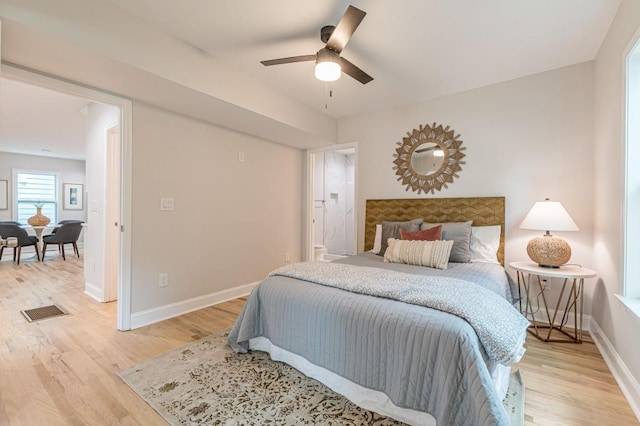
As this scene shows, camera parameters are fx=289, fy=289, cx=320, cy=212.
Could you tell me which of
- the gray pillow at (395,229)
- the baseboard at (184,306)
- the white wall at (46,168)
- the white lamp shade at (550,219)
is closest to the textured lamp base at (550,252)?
the white lamp shade at (550,219)

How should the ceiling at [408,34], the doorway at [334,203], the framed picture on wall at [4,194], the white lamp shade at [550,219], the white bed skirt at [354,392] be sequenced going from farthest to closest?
the framed picture on wall at [4,194] → the doorway at [334,203] → the white lamp shade at [550,219] → the ceiling at [408,34] → the white bed skirt at [354,392]

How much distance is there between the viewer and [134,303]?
2703 mm

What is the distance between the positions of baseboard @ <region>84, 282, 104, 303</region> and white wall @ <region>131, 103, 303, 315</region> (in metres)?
1.11

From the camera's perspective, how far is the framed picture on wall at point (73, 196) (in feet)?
24.6

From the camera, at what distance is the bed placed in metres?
→ 1.28

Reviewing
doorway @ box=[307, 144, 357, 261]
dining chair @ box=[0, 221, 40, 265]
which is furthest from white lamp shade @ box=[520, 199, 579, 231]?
dining chair @ box=[0, 221, 40, 265]

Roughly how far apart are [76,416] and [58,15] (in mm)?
2280

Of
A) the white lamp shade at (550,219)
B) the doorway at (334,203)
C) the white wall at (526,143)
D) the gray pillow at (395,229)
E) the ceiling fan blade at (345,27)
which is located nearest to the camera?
the ceiling fan blade at (345,27)

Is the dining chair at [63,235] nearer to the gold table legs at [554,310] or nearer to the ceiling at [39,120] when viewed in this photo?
the ceiling at [39,120]

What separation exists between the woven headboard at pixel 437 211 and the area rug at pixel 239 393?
1641mm

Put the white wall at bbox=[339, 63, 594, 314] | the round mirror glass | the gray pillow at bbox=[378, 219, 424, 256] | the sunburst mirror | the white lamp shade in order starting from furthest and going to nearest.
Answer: the round mirror glass → the sunburst mirror → the gray pillow at bbox=[378, 219, 424, 256] → the white wall at bbox=[339, 63, 594, 314] → the white lamp shade

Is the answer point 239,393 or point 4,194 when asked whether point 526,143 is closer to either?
point 239,393

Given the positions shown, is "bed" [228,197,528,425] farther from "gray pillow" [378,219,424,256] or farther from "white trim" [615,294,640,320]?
"gray pillow" [378,219,424,256]

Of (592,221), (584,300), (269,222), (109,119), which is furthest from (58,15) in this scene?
(584,300)
